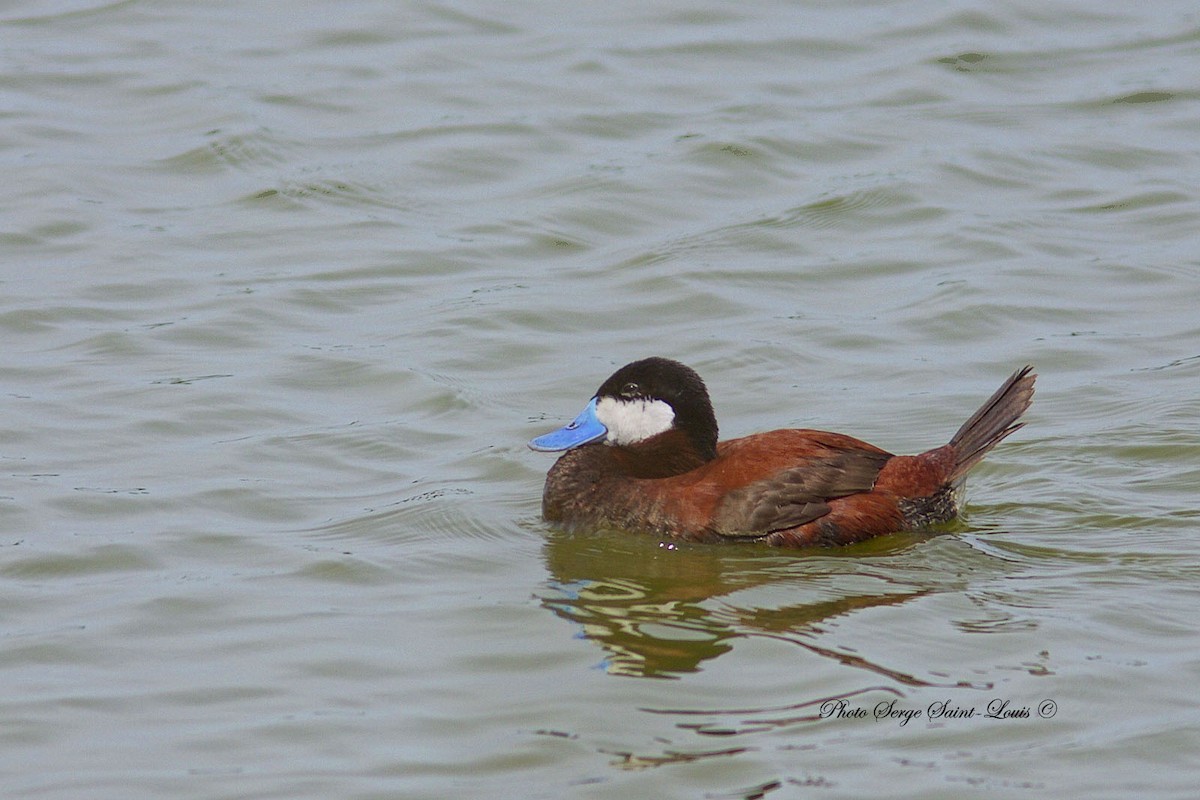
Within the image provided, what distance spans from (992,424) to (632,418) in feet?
4.60

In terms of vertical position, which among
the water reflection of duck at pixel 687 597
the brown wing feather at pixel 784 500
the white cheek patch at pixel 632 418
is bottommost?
the water reflection of duck at pixel 687 597

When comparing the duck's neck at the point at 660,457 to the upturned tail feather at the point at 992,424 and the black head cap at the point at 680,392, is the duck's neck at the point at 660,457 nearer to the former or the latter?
the black head cap at the point at 680,392

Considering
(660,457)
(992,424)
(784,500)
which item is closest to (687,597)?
(784,500)

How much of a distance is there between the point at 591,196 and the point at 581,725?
19.9ft

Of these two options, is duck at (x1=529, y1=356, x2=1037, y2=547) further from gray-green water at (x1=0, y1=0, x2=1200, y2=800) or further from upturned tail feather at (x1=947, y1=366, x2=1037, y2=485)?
gray-green water at (x1=0, y1=0, x2=1200, y2=800)

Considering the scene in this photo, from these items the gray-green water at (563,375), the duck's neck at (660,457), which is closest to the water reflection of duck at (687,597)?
the gray-green water at (563,375)

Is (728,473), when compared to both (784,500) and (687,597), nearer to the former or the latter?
(784,500)

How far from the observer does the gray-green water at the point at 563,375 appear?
4734mm

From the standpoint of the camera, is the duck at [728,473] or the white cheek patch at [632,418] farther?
the white cheek patch at [632,418]

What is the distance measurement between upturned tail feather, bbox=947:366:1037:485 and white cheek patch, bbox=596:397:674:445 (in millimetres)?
1127

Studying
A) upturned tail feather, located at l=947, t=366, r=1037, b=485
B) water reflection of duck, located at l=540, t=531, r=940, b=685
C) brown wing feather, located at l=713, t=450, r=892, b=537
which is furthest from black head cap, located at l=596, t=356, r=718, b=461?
upturned tail feather, located at l=947, t=366, r=1037, b=485

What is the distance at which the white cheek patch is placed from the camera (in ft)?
22.0

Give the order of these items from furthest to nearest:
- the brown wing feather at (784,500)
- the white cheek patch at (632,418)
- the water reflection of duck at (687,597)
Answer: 1. the white cheek patch at (632,418)
2. the brown wing feather at (784,500)
3. the water reflection of duck at (687,597)

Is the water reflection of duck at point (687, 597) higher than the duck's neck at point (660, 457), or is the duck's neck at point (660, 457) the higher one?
the duck's neck at point (660, 457)
